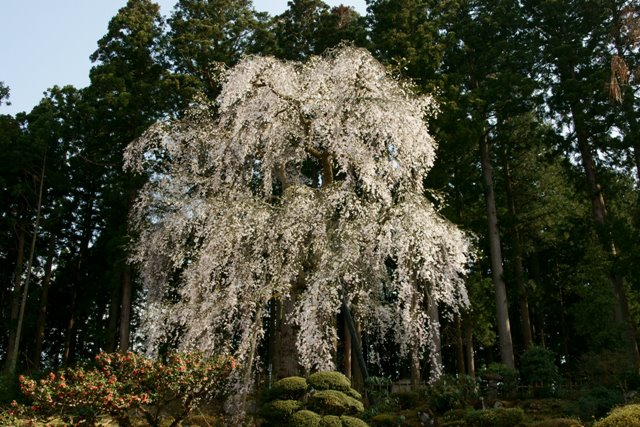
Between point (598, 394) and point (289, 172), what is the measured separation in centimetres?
821

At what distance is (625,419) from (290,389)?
4.86 metres

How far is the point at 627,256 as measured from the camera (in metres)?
14.0

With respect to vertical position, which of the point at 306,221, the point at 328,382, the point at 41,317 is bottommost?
the point at 328,382

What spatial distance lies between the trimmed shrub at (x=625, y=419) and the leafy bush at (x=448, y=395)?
3.60 meters

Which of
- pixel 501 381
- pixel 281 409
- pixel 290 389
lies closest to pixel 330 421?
pixel 281 409

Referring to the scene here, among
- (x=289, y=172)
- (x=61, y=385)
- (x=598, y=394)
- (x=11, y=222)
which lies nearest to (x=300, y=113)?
(x=289, y=172)

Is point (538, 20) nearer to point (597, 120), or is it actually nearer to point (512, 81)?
point (512, 81)

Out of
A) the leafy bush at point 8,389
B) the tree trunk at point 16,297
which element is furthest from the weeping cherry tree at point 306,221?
the tree trunk at point 16,297

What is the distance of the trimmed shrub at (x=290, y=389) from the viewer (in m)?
9.01

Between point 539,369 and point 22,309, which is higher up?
point 22,309

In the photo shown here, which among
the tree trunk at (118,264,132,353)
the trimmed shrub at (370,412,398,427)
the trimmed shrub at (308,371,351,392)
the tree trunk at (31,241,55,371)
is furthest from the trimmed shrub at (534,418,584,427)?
the tree trunk at (31,241,55,371)

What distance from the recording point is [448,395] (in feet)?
35.9

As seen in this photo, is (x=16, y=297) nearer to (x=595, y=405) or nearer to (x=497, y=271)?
(x=497, y=271)

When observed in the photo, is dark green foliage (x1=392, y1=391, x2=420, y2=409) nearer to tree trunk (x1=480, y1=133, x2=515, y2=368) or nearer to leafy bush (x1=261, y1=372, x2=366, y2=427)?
leafy bush (x1=261, y1=372, x2=366, y2=427)
